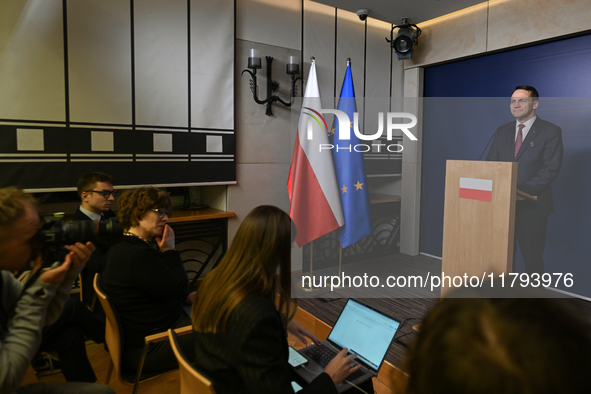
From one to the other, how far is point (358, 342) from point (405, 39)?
353cm

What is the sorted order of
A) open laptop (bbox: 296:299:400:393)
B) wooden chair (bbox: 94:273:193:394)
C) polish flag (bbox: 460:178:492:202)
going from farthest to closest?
polish flag (bbox: 460:178:492:202)
wooden chair (bbox: 94:273:193:394)
open laptop (bbox: 296:299:400:393)

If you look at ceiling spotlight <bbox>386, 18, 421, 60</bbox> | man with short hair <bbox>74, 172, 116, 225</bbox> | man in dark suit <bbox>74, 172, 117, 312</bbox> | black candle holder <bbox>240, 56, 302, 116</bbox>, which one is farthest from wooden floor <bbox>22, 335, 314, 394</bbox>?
ceiling spotlight <bbox>386, 18, 421, 60</bbox>

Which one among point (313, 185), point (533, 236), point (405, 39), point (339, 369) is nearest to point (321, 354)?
point (339, 369)

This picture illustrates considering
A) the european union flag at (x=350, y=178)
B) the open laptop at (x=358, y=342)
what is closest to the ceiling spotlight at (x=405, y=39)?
the european union flag at (x=350, y=178)

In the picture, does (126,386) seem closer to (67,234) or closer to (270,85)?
(67,234)

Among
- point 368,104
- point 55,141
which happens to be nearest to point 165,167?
point 55,141

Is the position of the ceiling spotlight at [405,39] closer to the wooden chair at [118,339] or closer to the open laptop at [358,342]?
the open laptop at [358,342]

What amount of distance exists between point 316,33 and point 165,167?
198cm

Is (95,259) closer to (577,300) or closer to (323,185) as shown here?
(323,185)

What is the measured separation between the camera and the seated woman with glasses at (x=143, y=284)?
1.62 metres

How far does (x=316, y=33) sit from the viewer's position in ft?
12.6

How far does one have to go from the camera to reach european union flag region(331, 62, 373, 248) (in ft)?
11.2

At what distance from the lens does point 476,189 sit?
231 cm

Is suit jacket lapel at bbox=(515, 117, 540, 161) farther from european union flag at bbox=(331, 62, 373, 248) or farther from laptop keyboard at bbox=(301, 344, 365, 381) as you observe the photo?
laptop keyboard at bbox=(301, 344, 365, 381)
